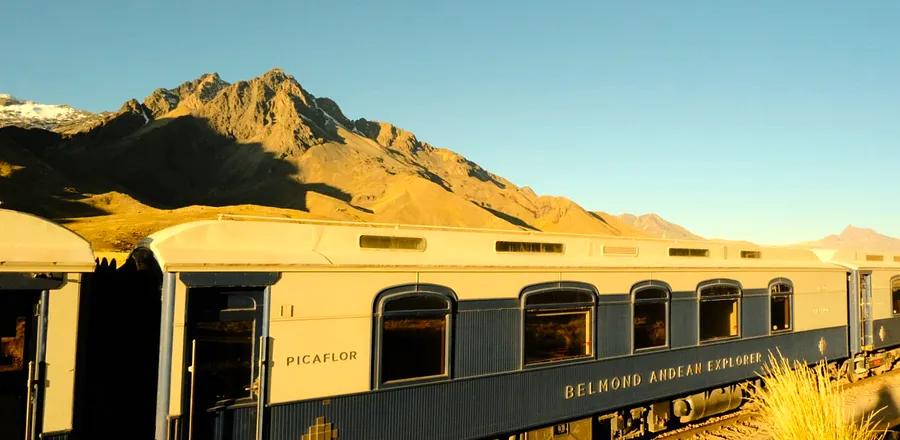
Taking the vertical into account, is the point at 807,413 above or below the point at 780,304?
below

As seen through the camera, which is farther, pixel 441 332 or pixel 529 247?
pixel 529 247

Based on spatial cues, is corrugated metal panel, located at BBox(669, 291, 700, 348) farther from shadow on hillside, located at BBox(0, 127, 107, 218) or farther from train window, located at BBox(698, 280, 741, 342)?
shadow on hillside, located at BBox(0, 127, 107, 218)

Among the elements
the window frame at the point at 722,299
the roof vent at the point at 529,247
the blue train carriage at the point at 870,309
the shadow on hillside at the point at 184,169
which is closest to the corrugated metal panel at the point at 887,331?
the blue train carriage at the point at 870,309

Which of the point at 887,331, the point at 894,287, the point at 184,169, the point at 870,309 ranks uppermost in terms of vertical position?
the point at 184,169

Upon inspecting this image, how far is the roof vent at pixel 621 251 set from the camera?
10.8 m


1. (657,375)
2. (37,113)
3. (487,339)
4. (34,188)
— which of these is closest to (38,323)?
(487,339)

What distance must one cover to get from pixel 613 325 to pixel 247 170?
3849 inches

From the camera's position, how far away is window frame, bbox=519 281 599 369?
915 cm

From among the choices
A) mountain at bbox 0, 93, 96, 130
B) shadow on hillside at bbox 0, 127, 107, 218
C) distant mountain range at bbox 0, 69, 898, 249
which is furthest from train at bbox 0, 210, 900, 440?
mountain at bbox 0, 93, 96, 130

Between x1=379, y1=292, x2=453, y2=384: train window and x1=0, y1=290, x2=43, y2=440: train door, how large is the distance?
3.83 metres

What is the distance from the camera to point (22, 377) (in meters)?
6.28

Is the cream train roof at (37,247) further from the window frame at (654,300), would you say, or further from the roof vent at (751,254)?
the roof vent at (751,254)

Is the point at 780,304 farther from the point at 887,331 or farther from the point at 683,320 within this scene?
the point at 887,331

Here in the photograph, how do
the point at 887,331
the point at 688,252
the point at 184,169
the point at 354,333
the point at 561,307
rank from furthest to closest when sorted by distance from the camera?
the point at 184,169 → the point at 887,331 → the point at 688,252 → the point at 561,307 → the point at 354,333
